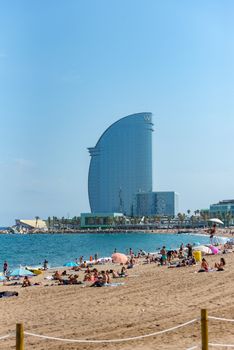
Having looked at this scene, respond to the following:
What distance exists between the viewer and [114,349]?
9.48 m

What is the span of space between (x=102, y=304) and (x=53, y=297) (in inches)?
135

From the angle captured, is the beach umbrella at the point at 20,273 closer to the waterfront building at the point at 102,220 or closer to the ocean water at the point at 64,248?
the ocean water at the point at 64,248

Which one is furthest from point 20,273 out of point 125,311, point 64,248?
point 64,248

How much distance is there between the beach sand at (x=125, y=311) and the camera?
10242 mm

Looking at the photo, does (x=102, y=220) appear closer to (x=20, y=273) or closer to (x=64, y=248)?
(x=64, y=248)

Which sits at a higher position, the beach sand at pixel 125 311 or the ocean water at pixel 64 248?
the beach sand at pixel 125 311

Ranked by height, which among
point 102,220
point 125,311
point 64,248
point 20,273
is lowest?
point 64,248

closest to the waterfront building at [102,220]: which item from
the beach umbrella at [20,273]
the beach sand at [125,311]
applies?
the beach umbrella at [20,273]

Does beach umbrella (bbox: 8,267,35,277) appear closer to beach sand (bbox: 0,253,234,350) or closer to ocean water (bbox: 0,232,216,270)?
beach sand (bbox: 0,253,234,350)

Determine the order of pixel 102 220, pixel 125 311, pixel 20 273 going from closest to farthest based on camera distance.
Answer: pixel 125 311
pixel 20 273
pixel 102 220

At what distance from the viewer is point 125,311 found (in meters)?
14.4

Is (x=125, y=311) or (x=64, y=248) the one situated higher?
Result: (x=125, y=311)

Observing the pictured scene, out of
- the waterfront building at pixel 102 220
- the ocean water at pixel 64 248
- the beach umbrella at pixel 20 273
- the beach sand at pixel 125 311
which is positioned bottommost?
the ocean water at pixel 64 248

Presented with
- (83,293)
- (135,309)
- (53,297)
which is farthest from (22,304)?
(135,309)
